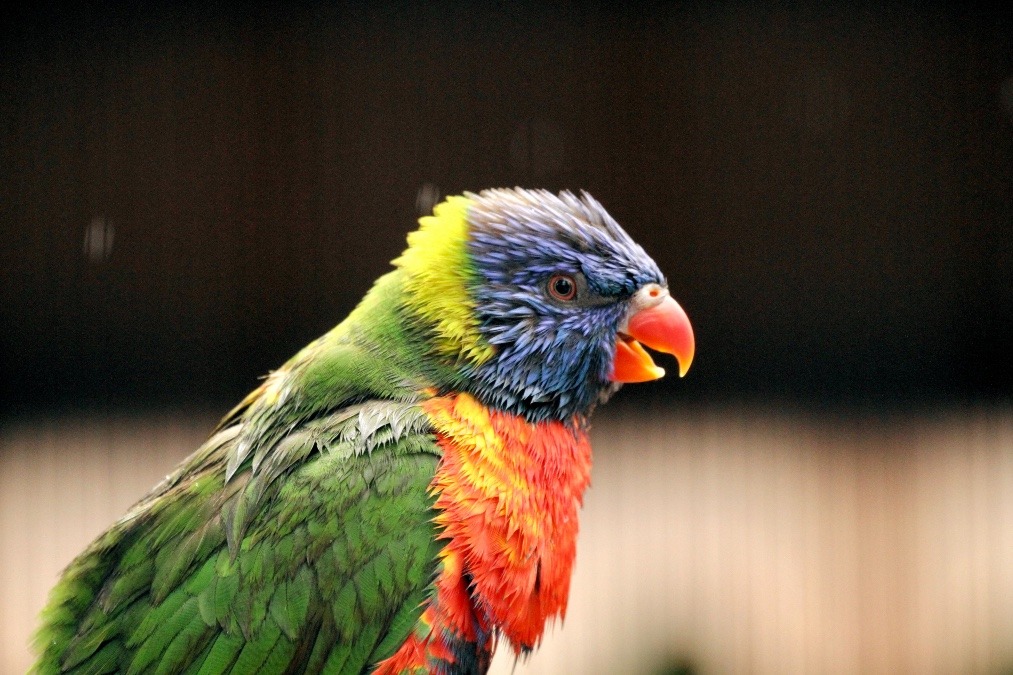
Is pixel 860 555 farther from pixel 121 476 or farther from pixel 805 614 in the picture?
pixel 121 476

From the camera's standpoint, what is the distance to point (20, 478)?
14.7 ft

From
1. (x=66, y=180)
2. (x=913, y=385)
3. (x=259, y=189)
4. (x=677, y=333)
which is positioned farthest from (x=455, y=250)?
(x=913, y=385)

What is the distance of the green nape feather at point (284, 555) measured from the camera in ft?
6.17

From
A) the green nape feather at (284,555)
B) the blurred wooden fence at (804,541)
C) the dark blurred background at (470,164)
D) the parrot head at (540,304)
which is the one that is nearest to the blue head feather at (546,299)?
the parrot head at (540,304)

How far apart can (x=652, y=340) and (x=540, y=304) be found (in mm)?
290

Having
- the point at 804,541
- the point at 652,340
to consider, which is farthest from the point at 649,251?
the point at 652,340

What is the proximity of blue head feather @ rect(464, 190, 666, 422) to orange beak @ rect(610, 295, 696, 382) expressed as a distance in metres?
0.04

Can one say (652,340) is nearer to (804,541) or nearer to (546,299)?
(546,299)

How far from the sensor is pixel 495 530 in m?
1.95

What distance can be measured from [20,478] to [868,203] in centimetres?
447

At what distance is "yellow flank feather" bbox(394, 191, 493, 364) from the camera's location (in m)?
2.11

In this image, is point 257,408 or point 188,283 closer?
point 257,408

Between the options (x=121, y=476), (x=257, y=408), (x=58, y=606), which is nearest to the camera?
(x=58, y=606)

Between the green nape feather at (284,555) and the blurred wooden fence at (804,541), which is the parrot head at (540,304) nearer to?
the green nape feather at (284,555)
